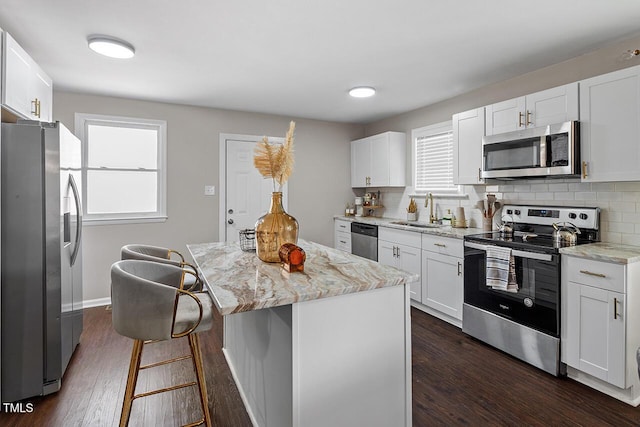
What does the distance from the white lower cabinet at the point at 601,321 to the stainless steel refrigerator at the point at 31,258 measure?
3419 mm

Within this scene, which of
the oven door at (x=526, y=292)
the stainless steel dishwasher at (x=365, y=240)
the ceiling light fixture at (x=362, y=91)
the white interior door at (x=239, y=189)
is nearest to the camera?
the oven door at (x=526, y=292)

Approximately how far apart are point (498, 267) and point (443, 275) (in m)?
0.72

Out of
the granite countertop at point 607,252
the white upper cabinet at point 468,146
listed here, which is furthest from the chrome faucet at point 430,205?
the granite countertop at point 607,252

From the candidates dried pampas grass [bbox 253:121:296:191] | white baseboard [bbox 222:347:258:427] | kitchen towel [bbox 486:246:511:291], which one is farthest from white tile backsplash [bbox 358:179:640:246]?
white baseboard [bbox 222:347:258:427]

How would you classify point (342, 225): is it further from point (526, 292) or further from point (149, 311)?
point (149, 311)

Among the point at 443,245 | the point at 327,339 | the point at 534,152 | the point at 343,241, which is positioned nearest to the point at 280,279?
the point at 327,339

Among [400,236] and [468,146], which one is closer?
[468,146]

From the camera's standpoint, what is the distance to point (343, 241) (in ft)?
17.0

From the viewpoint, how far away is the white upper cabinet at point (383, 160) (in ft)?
15.4

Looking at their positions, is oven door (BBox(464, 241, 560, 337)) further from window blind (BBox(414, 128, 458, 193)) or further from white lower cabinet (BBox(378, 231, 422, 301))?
window blind (BBox(414, 128, 458, 193))

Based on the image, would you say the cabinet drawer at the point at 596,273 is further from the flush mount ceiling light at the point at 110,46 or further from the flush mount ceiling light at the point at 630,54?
the flush mount ceiling light at the point at 110,46

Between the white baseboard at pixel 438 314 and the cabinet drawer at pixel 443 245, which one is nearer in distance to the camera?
the cabinet drawer at pixel 443 245

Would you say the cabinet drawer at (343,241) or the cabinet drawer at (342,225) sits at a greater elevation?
the cabinet drawer at (342,225)

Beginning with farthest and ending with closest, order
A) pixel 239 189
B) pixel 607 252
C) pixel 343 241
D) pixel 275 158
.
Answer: pixel 343 241, pixel 239 189, pixel 607 252, pixel 275 158
